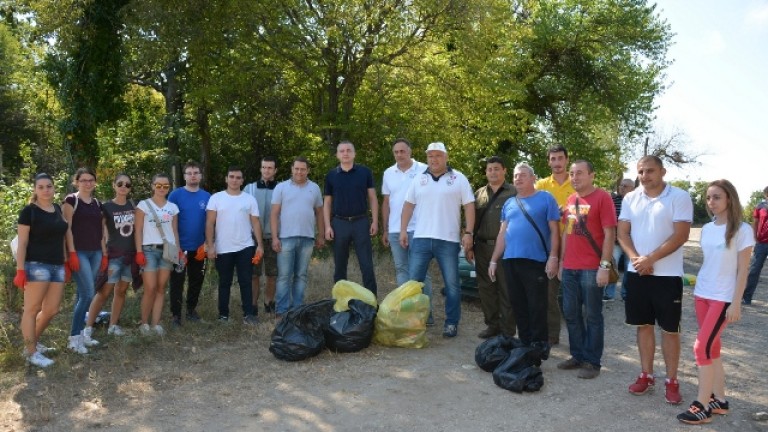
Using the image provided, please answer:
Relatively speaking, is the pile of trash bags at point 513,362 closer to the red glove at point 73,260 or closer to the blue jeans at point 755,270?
the red glove at point 73,260

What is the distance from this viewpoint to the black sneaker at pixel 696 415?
4.19 meters

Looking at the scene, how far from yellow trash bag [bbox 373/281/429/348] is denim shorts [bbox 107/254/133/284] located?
8.45ft

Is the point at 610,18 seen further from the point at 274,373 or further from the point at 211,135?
the point at 274,373

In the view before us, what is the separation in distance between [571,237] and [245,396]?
9.40 feet

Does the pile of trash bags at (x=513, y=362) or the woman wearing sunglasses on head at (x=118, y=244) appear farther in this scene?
the woman wearing sunglasses on head at (x=118, y=244)

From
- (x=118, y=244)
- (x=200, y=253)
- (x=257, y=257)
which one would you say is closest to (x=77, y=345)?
(x=118, y=244)

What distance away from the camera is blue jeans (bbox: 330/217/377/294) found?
22.4 feet

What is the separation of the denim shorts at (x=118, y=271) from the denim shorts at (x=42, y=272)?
2.66 feet

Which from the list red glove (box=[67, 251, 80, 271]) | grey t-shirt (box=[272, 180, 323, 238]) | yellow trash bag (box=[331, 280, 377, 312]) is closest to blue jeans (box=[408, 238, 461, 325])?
yellow trash bag (box=[331, 280, 377, 312])

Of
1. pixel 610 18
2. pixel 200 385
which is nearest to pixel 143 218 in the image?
pixel 200 385

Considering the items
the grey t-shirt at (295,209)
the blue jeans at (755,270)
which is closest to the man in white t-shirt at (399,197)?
the grey t-shirt at (295,209)

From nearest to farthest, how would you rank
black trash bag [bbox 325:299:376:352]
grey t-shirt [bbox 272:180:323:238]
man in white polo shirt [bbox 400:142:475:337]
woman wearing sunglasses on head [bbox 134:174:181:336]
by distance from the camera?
black trash bag [bbox 325:299:376:352] < man in white polo shirt [bbox 400:142:475:337] < woman wearing sunglasses on head [bbox 134:174:181:336] < grey t-shirt [bbox 272:180:323:238]

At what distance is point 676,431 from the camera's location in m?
4.10

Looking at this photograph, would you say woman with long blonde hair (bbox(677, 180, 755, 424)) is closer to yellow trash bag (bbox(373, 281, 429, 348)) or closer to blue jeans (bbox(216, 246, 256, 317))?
yellow trash bag (bbox(373, 281, 429, 348))
